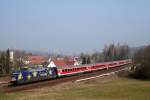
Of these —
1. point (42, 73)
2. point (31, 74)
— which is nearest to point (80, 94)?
point (31, 74)

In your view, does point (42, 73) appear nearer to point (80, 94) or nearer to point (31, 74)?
point (31, 74)

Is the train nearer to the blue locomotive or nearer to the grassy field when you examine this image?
the blue locomotive

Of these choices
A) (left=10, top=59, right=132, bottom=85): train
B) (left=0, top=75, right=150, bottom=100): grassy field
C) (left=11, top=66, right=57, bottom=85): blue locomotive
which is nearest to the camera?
(left=0, top=75, right=150, bottom=100): grassy field

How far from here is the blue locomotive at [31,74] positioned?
4584 centimetres

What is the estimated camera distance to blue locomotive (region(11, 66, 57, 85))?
1805 inches

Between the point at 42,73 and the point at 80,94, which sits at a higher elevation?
the point at 42,73

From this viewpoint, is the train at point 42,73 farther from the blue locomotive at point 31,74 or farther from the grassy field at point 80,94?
the grassy field at point 80,94

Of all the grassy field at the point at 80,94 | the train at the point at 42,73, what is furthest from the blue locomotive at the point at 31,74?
the grassy field at the point at 80,94

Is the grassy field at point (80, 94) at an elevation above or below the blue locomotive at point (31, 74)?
below

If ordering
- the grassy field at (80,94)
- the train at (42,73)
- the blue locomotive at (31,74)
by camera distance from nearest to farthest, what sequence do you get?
1. the grassy field at (80,94)
2. the blue locomotive at (31,74)
3. the train at (42,73)

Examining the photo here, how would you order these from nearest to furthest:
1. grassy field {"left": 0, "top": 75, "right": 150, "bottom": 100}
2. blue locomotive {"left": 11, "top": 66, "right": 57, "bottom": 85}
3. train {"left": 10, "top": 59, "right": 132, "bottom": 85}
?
grassy field {"left": 0, "top": 75, "right": 150, "bottom": 100} → blue locomotive {"left": 11, "top": 66, "right": 57, "bottom": 85} → train {"left": 10, "top": 59, "right": 132, "bottom": 85}

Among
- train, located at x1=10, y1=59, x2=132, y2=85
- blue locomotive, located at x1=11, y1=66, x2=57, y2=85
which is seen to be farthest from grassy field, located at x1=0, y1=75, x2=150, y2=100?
train, located at x1=10, y1=59, x2=132, y2=85

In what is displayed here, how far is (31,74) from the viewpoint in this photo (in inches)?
1964

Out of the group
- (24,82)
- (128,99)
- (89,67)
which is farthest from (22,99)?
Result: (89,67)
